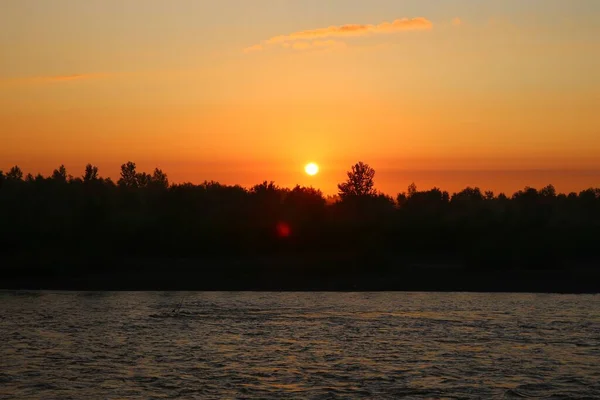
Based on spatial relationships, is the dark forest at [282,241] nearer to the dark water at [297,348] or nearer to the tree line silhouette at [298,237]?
the tree line silhouette at [298,237]

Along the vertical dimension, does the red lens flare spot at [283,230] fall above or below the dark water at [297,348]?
above

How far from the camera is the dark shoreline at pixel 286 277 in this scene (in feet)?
165

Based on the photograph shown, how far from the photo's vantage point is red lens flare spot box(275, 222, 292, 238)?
6838cm

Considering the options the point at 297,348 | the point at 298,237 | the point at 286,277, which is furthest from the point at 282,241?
the point at 297,348

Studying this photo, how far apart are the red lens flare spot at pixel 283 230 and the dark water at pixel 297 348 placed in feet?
81.7

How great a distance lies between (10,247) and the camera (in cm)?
6200

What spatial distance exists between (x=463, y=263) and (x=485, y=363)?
35.8 m

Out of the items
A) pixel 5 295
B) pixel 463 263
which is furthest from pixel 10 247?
pixel 463 263

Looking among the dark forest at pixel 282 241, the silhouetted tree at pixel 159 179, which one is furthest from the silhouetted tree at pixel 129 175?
the dark forest at pixel 282 241

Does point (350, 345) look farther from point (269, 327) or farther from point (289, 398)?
point (289, 398)

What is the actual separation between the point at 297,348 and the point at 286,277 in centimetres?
2603

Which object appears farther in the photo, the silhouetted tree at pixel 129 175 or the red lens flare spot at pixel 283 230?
the silhouetted tree at pixel 129 175

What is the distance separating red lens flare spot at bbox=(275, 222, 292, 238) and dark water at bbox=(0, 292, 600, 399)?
24909 mm

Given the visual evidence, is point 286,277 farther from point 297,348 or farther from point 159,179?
point 159,179
